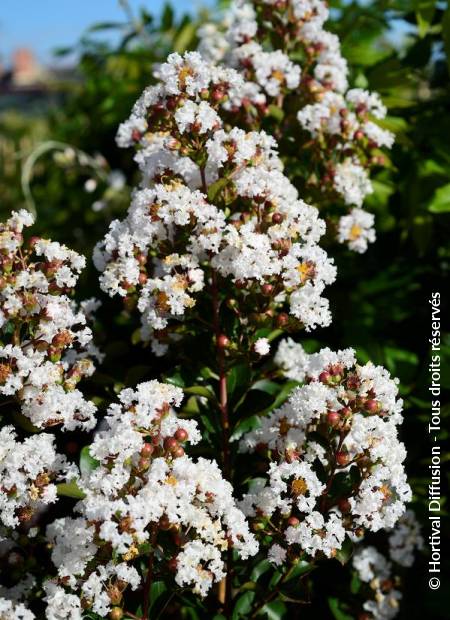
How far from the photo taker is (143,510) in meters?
1.20

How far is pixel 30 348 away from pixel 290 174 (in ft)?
2.93

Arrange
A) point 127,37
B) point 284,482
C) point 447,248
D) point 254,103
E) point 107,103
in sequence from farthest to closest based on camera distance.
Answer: point 107,103 < point 127,37 < point 447,248 < point 254,103 < point 284,482

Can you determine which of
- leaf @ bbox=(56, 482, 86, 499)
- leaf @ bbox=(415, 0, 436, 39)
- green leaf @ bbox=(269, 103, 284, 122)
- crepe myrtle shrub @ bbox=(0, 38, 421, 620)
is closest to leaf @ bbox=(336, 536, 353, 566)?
crepe myrtle shrub @ bbox=(0, 38, 421, 620)

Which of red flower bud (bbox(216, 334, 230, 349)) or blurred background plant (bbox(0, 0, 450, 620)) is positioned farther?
blurred background plant (bbox(0, 0, 450, 620))

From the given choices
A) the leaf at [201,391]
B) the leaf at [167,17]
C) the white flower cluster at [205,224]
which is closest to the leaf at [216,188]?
the white flower cluster at [205,224]

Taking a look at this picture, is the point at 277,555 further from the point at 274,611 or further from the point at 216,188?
the point at 216,188

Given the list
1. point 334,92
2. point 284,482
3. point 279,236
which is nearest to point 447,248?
point 334,92

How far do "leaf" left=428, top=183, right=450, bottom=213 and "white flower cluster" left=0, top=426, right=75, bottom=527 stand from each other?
4.04ft

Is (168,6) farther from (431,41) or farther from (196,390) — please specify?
(196,390)

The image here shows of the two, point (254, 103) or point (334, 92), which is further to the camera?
point (334, 92)

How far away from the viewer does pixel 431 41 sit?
238cm

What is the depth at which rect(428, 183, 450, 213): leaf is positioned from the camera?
206cm

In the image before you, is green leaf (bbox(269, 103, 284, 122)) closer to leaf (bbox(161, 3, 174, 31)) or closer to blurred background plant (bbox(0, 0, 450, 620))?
blurred background plant (bbox(0, 0, 450, 620))

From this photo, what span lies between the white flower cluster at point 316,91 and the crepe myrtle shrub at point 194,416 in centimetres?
24
